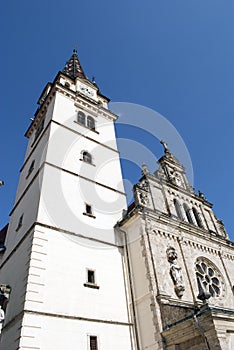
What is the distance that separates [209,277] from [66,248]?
7.70 metres

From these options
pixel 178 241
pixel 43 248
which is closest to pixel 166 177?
pixel 178 241

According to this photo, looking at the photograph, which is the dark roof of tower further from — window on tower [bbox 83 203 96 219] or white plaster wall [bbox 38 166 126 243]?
window on tower [bbox 83 203 96 219]

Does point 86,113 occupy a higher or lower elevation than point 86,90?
lower

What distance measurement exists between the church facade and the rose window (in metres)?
0.06

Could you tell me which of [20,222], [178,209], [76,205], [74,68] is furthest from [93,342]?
[74,68]

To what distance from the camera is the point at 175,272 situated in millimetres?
12211

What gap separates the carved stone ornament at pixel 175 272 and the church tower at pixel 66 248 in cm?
224

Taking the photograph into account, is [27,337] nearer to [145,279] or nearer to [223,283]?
[145,279]

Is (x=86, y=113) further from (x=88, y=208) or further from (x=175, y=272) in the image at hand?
(x=175, y=272)

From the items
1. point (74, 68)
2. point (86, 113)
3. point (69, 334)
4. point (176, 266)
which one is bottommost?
point (69, 334)

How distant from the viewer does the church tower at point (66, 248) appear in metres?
9.26

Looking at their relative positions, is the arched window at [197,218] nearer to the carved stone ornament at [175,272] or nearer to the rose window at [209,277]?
the rose window at [209,277]

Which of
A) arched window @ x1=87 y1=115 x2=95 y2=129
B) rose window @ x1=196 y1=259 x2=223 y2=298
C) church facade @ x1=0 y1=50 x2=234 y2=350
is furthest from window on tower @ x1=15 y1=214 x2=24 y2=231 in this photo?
rose window @ x1=196 y1=259 x2=223 y2=298

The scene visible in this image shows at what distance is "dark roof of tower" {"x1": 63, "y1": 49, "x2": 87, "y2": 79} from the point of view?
1096 inches
